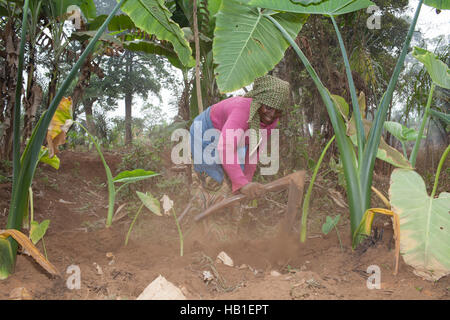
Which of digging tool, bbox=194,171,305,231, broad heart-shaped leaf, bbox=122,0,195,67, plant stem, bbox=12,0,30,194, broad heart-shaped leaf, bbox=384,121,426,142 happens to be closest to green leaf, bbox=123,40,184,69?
broad heart-shaped leaf, bbox=122,0,195,67

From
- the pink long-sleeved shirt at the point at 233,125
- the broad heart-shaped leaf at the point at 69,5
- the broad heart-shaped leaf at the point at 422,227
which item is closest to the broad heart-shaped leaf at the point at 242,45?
the pink long-sleeved shirt at the point at 233,125

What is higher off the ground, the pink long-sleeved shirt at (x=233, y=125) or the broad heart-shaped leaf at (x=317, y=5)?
the broad heart-shaped leaf at (x=317, y=5)

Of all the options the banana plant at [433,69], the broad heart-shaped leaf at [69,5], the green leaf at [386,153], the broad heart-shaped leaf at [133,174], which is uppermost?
the broad heart-shaped leaf at [69,5]

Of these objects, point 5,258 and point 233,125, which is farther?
point 233,125

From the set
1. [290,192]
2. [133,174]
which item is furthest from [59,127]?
[290,192]

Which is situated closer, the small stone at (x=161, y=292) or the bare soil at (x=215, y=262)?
the small stone at (x=161, y=292)

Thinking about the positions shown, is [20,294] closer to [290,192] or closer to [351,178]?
[290,192]

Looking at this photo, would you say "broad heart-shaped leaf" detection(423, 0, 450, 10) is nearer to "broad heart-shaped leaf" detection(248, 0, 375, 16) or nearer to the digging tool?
"broad heart-shaped leaf" detection(248, 0, 375, 16)

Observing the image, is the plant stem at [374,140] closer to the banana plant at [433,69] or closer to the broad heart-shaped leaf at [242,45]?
the banana plant at [433,69]

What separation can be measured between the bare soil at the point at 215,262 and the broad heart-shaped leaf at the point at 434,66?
94 centimetres

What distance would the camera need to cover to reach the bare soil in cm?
144

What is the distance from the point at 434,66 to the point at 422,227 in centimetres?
92

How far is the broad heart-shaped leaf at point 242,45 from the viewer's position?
2426 mm

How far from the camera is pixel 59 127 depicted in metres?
1.90
